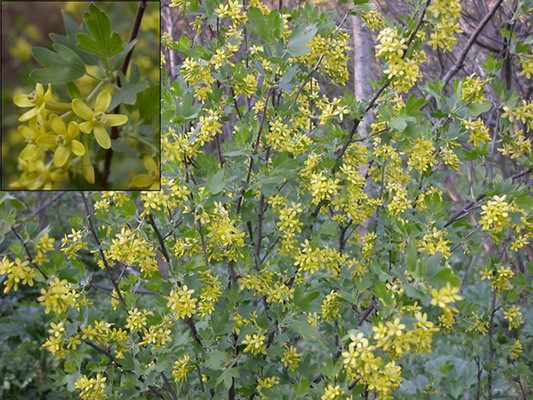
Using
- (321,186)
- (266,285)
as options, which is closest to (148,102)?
(321,186)

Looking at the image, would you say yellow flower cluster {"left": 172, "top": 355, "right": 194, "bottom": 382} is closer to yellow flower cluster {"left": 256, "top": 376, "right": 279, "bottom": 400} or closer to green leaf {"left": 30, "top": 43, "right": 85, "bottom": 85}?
yellow flower cluster {"left": 256, "top": 376, "right": 279, "bottom": 400}

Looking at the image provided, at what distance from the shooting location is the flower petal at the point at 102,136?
5.00 ft

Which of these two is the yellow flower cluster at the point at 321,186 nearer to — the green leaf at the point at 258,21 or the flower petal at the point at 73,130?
the green leaf at the point at 258,21

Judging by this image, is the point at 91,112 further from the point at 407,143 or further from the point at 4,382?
the point at 4,382

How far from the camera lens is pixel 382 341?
1541 mm

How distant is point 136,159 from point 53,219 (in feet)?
15.8

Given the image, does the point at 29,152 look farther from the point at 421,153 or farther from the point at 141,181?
the point at 421,153

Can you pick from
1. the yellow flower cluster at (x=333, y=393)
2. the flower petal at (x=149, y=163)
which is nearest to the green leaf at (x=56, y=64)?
the flower petal at (x=149, y=163)

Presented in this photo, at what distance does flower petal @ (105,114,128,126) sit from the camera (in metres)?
1.53

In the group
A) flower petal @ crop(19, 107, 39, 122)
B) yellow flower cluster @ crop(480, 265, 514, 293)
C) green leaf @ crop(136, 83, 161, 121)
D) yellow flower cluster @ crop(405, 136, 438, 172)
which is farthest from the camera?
yellow flower cluster @ crop(480, 265, 514, 293)

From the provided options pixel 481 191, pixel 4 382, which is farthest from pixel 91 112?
pixel 4 382

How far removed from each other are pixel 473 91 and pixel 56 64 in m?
1.55

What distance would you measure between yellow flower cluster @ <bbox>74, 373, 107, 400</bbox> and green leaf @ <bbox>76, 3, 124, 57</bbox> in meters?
1.32

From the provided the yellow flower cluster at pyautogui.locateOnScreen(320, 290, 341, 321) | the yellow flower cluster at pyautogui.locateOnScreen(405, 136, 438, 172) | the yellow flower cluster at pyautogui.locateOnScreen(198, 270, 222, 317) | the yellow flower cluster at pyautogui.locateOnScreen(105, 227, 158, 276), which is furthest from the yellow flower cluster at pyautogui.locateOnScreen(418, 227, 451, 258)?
the yellow flower cluster at pyautogui.locateOnScreen(105, 227, 158, 276)
